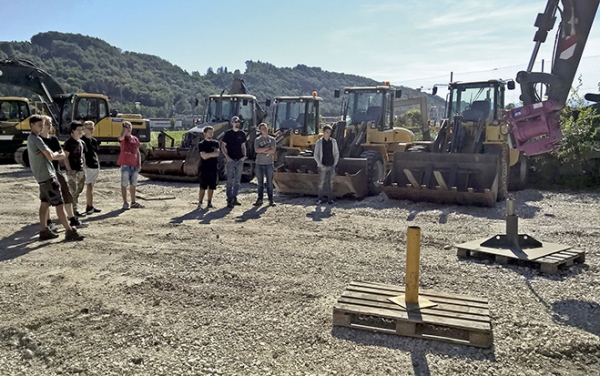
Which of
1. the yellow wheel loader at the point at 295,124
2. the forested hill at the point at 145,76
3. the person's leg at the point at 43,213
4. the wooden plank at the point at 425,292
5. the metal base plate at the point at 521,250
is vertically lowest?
the wooden plank at the point at 425,292

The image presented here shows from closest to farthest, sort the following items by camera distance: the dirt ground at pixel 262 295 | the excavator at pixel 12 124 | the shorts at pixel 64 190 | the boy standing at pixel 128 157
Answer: the dirt ground at pixel 262 295 → the shorts at pixel 64 190 → the boy standing at pixel 128 157 → the excavator at pixel 12 124

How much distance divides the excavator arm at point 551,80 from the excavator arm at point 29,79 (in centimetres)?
1822

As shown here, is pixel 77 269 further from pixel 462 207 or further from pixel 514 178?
pixel 514 178

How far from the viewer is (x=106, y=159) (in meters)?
20.2

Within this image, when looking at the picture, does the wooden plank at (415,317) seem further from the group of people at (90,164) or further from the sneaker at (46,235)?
the sneaker at (46,235)

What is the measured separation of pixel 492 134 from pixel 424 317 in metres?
8.82

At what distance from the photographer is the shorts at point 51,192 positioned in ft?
24.5

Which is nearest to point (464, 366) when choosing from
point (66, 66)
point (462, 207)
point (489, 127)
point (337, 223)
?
point (337, 223)

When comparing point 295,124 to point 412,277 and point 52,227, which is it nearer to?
point 52,227

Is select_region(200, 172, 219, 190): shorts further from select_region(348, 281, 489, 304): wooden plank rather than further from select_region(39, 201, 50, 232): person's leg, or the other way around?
select_region(348, 281, 489, 304): wooden plank

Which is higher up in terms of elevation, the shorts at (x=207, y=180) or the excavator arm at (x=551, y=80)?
the excavator arm at (x=551, y=80)

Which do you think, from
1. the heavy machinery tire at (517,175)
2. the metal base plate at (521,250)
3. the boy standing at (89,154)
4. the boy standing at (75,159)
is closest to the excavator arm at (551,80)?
the metal base plate at (521,250)

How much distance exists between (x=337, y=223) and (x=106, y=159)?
13.7 m

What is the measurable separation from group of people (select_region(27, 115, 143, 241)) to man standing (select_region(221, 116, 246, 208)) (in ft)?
5.81
